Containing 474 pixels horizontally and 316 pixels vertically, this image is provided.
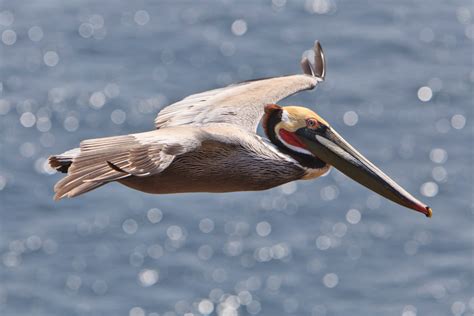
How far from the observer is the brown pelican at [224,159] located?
12156 mm

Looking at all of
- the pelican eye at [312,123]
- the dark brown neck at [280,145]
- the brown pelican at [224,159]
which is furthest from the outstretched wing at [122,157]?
the pelican eye at [312,123]

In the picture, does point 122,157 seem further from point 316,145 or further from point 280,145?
point 316,145

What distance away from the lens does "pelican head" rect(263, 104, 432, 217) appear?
12992 mm

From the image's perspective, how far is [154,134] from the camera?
13.0 m

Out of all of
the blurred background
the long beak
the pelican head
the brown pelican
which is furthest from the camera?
the blurred background

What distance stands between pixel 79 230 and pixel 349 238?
10276mm

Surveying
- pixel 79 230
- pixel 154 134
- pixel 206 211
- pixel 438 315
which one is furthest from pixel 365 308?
pixel 154 134

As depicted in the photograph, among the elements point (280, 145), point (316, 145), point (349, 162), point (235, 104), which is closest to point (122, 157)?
point (280, 145)

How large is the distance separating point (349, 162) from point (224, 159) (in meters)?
1.18

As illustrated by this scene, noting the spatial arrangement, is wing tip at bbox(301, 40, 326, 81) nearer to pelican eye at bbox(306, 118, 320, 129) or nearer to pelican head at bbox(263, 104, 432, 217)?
pelican head at bbox(263, 104, 432, 217)

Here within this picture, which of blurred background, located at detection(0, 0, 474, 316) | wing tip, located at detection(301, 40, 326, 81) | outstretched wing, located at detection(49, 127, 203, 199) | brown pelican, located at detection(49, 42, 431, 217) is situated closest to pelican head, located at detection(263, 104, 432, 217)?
brown pelican, located at detection(49, 42, 431, 217)

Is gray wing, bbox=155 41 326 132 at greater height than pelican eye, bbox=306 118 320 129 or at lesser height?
lesser

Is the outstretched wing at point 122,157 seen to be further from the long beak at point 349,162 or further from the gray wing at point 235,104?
the gray wing at point 235,104

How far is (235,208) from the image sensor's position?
53.4 metres
